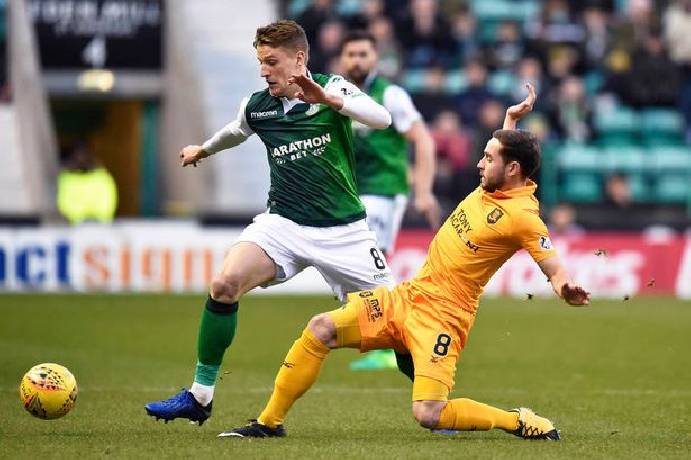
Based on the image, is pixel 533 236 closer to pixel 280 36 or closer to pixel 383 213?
pixel 280 36

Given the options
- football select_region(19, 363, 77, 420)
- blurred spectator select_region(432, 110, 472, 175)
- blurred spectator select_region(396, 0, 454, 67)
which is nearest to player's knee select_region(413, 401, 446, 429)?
football select_region(19, 363, 77, 420)

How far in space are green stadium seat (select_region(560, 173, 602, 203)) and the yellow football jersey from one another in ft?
46.9

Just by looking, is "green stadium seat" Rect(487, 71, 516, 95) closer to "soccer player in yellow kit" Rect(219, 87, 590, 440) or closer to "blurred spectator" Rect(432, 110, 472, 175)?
"blurred spectator" Rect(432, 110, 472, 175)

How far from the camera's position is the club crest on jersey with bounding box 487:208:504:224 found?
7.36m

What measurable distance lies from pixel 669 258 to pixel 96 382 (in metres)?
11.3

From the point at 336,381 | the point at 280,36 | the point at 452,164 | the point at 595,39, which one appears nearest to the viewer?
the point at 280,36

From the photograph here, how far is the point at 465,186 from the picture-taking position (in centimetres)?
2017

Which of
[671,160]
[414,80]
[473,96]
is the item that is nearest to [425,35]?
[414,80]

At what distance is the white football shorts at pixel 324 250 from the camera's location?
8.02m

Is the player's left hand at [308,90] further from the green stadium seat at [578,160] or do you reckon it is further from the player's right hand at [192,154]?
the green stadium seat at [578,160]

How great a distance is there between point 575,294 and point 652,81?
56.5 ft

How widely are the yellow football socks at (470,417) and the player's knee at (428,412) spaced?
24 millimetres

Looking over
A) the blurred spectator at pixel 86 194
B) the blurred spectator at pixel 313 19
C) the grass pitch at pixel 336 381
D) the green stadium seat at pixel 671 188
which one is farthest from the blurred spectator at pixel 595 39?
the blurred spectator at pixel 86 194

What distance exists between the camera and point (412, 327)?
7383 mm
